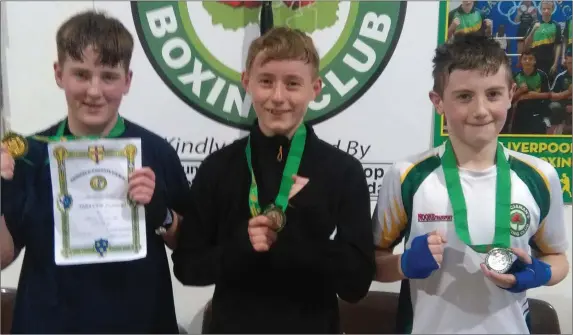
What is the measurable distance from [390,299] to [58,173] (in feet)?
4.42

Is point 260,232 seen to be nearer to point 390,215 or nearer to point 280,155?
point 280,155

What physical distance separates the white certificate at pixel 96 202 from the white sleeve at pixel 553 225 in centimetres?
134

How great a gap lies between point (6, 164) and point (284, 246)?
91 cm

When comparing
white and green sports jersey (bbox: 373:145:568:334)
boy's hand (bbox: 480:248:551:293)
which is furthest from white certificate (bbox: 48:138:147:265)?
boy's hand (bbox: 480:248:551:293)

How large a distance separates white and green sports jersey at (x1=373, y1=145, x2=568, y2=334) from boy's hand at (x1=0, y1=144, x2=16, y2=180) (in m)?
1.26

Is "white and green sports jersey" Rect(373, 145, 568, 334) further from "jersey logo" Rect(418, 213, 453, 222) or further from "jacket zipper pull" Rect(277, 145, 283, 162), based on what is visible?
"jacket zipper pull" Rect(277, 145, 283, 162)

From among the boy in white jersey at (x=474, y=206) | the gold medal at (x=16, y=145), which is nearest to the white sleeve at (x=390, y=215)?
the boy in white jersey at (x=474, y=206)

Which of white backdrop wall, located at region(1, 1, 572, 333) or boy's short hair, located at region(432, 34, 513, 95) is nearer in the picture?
boy's short hair, located at region(432, 34, 513, 95)

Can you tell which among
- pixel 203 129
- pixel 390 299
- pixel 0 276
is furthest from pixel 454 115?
pixel 0 276

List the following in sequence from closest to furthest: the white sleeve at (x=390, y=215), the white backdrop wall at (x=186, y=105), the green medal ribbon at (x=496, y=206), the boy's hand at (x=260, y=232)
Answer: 1. the boy's hand at (x=260, y=232)
2. the green medal ribbon at (x=496, y=206)
3. the white sleeve at (x=390, y=215)
4. the white backdrop wall at (x=186, y=105)

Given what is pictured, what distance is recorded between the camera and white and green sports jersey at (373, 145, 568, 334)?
5.33 feet

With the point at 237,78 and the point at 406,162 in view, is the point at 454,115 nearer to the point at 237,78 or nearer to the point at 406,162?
the point at 406,162

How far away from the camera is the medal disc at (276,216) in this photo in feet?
4.91

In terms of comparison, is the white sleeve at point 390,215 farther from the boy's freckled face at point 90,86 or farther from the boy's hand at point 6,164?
the boy's hand at point 6,164
